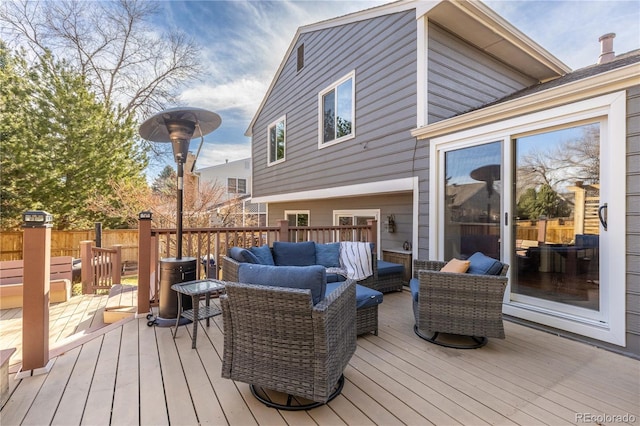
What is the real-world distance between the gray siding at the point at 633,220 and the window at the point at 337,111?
4086mm

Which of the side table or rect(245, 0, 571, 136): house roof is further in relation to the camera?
rect(245, 0, 571, 136): house roof

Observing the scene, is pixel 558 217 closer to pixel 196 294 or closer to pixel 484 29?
pixel 484 29

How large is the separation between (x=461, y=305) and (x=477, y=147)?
2203 mm

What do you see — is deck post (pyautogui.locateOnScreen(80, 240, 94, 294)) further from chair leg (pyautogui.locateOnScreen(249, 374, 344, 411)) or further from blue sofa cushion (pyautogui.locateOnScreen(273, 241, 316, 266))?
chair leg (pyautogui.locateOnScreen(249, 374, 344, 411))

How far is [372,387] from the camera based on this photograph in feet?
7.09

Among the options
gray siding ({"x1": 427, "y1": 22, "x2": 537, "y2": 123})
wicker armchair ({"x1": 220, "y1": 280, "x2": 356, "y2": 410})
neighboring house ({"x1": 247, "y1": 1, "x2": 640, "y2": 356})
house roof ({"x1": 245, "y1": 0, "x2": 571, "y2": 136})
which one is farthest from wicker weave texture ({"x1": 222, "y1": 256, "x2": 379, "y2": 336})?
house roof ({"x1": 245, "y1": 0, "x2": 571, "y2": 136})

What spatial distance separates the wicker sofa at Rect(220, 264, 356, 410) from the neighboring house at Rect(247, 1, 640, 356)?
2711 millimetres

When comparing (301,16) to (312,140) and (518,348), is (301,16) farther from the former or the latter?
(518,348)

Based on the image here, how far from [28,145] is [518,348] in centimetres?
1174

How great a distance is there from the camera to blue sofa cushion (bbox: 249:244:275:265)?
353 centimetres

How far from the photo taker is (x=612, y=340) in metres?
2.71

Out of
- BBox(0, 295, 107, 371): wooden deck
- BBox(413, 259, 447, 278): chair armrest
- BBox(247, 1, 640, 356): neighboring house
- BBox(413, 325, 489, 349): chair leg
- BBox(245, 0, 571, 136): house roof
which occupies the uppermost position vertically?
BBox(245, 0, 571, 136): house roof

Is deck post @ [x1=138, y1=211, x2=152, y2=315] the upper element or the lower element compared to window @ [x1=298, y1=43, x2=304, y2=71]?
lower

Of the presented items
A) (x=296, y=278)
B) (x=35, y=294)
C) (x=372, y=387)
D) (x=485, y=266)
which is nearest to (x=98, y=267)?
(x=35, y=294)
